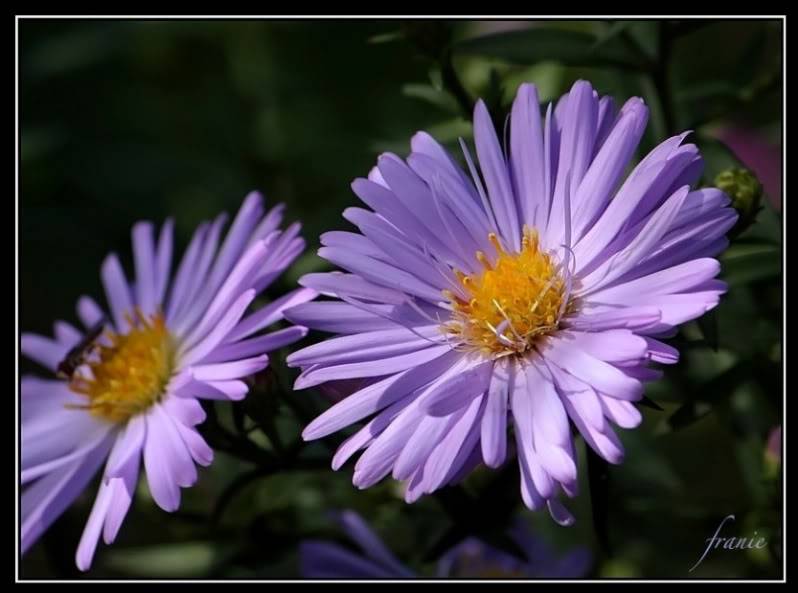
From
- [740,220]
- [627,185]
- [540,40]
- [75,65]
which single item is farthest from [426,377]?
[75,65]

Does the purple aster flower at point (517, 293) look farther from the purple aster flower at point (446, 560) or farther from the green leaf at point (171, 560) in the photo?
the green leaf at point (171, 560)

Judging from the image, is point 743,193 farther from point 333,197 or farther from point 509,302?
point 333,197

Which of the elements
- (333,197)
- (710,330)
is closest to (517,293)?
(710,330)

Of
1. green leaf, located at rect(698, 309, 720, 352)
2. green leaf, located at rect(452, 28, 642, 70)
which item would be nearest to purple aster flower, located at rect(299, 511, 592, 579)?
green leaf, located at rect(698, 309, 720, 352)

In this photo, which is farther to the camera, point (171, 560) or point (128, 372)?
point (171, 560)

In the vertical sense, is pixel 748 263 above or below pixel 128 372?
above

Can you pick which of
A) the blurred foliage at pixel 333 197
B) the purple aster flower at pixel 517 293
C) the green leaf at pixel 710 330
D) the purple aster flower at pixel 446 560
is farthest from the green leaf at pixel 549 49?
the purple aster flower at pixel 446 560
